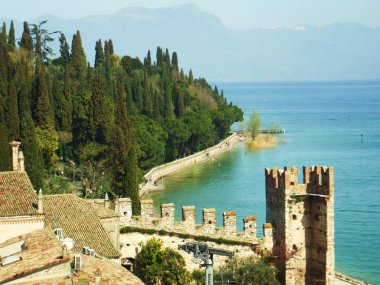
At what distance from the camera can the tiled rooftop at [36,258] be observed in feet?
45.4

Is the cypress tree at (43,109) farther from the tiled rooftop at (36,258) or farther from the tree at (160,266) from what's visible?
the tiled rooftop at (36,258)

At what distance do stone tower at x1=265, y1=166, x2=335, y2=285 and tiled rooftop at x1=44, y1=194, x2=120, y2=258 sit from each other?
4631mm

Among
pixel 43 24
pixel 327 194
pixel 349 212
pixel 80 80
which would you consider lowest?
pixel 349 212

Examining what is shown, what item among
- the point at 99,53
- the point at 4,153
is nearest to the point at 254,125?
the point at 99,53

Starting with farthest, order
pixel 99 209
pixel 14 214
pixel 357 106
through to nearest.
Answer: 1. pixel 357 106
2. pixel 99 209
3. pixel 14 214

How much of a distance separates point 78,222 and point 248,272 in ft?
14.2

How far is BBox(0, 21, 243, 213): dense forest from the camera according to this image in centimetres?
4125

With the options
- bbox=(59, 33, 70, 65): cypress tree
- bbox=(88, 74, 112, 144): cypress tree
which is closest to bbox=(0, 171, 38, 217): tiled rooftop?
bbox=(88, 74, 112, 144): cypress tree

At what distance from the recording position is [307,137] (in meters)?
91.0

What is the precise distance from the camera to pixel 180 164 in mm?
62750

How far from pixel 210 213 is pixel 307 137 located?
2753 inches

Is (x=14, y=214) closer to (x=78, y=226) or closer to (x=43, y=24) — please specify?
(x=78, y=226)

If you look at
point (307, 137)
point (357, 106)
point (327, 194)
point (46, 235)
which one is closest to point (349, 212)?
point (327, 194)

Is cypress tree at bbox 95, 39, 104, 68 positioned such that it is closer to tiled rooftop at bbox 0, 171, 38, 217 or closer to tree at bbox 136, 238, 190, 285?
tree at bbox 136, 238, 190, 285
